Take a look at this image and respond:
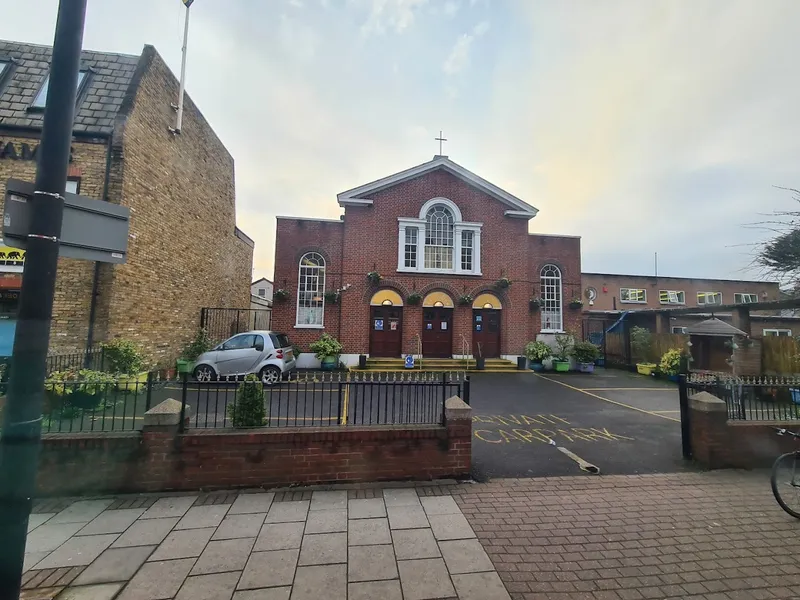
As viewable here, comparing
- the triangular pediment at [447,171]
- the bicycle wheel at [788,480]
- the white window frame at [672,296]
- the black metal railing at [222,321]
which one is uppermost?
the triangular pediment at [447,171]

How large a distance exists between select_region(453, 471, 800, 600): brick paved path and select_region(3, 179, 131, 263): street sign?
426 cm

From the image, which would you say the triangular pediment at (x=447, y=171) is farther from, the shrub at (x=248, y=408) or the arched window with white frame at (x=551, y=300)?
the shrub at (x=248, y=408)

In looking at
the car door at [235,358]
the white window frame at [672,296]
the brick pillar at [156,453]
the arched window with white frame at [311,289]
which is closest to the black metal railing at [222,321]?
the arched window with white frame at [311,289]

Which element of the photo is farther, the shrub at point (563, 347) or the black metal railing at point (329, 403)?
the shrub at point (563, 347)

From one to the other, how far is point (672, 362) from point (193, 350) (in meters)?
18.8

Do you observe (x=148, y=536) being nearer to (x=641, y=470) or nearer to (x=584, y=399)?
(x=641, y=470)

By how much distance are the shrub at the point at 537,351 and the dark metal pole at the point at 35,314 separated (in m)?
16.1

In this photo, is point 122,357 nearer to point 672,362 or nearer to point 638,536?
point 638,536

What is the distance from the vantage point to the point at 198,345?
13281mm

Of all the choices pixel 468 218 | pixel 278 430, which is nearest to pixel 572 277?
pixel 468 218

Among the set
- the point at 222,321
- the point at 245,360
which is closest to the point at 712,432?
the point at 245,360

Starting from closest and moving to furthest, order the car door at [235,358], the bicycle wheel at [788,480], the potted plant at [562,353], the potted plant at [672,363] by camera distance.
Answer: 1. the bicycle wheel at [788,480]
2. the car door at [235,358]
3. the potted plant at [672,363]
4. the potted plant at [562,353]

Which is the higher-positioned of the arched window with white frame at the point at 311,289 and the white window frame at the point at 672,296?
the white window frame at the point at 672,296

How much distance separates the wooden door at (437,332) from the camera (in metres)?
15.9
